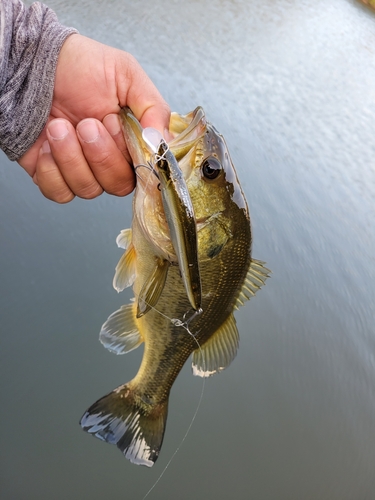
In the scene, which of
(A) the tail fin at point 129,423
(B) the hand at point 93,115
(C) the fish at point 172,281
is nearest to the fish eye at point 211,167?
(C) the fish at point 172,281

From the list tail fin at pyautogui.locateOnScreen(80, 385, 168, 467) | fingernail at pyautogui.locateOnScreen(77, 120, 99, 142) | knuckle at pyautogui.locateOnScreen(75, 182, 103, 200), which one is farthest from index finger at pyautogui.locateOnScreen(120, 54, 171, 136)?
tail fin at pyautogui.locateOnScreen(80, 385, 168, 467)

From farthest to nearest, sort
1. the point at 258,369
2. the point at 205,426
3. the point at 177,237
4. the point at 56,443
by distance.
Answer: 1. the point at 258,369
2. the point at 205,426
3. the point at 56,443
4. the point at 177,237

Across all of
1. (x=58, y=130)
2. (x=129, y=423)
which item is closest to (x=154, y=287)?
(x=58, y=130)

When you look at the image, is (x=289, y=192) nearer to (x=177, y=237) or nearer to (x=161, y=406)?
(x=161, y=406)

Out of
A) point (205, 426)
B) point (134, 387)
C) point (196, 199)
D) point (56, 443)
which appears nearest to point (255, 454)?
point (205, 426)

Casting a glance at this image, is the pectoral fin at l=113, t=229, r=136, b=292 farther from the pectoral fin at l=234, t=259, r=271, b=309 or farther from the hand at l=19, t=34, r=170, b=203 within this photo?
the pectoral fin at l=234, t=259, r=271, b=309

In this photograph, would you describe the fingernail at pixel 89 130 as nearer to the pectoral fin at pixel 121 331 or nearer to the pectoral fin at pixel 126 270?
the pectoral fin at pixel 126 270
